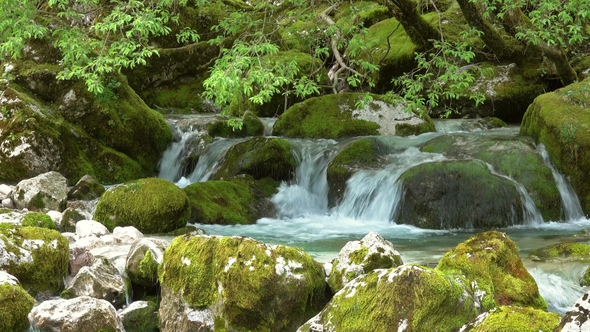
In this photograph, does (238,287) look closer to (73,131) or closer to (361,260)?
(361,260)

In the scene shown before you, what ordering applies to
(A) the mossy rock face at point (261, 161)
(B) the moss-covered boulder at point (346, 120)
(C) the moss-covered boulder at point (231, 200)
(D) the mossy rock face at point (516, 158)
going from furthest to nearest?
1. (B) the moss-covered boulder at point (346, 120)
2. (A) the mossy rock face at point (261, 161)
3. (D) the mossy rock face at point (516, 158)
4. (C) the moss-covered boulder at point (231, 200)

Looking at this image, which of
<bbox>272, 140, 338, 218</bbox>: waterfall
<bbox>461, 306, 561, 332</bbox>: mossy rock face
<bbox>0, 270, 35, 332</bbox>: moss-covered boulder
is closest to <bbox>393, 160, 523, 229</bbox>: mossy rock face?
<bbox>272, 140, 338, 218</bbox>: waterfall

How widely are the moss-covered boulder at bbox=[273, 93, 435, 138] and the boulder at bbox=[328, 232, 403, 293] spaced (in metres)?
7.86

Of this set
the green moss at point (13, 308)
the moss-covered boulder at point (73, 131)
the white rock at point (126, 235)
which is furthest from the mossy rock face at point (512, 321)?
the moss-covered boulder at point (73, 131)

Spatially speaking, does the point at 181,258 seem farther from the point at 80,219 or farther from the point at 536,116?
the point at 536,116

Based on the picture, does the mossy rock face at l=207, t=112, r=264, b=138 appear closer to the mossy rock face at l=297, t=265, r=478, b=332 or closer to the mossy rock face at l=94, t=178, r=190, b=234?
the mossy rock face at l=94, t=178, r=190, b=234

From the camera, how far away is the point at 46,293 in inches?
212

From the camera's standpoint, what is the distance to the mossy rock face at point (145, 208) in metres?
8.32

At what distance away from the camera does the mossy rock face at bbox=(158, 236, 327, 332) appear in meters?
4.69

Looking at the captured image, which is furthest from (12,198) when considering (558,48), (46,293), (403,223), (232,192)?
(558,48)

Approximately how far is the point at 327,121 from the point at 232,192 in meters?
3.83

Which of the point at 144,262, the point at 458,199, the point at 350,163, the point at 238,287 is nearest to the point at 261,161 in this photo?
the point at 350,163

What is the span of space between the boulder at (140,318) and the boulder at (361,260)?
1.56 meters

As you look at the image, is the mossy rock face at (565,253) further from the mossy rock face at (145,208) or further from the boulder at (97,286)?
the mossy rock face at (145,208)
